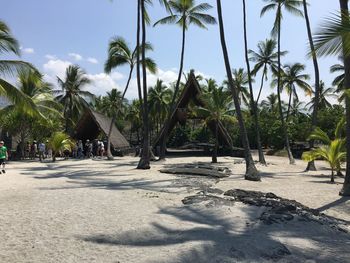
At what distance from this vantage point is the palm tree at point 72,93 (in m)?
37.8

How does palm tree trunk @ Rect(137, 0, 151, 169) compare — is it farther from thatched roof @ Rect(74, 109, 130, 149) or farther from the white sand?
thatched roof @ Rect(74, 109, 130, 149)

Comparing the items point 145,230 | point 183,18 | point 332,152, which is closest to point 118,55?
point 183,18

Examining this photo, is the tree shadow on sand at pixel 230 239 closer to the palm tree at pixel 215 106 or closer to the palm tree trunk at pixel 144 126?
the palm tree trunk at pixel 144 126

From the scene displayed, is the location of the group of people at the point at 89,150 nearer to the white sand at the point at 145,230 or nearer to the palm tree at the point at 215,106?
the palm tree at the point at 215,106

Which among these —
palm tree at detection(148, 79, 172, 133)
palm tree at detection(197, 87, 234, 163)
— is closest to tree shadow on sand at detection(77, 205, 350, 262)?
palm tree at detection(197, 87, 234, 163)

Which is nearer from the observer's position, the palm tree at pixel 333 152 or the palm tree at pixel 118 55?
the palm tree at pixel 333 152

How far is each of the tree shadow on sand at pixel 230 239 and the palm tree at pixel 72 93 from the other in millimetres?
31398

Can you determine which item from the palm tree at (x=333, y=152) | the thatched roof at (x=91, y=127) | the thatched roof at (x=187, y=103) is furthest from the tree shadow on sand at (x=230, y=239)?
the thatched roof at (x=91, y=127)

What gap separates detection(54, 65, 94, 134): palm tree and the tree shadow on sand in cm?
3140

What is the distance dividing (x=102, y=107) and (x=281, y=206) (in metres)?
52.1

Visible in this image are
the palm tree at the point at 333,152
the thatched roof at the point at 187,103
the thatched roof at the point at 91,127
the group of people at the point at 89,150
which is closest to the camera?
the palm tree at the point at 333,152

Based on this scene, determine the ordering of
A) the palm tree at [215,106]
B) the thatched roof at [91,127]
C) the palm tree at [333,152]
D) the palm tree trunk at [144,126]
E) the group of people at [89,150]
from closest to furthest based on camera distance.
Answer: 1. the palm tree at [333,152]
2. the palm tree trunk at [144,126]
3. the palm tree at [215,106]
4. the group of people at [89,150]
5. the thatched roof at [91,127]

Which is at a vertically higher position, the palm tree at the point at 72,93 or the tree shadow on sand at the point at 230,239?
the palm tree at the point at 72,93

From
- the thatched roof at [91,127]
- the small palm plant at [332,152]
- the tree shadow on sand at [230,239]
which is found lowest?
the tree shadow on sand at [230,239]
